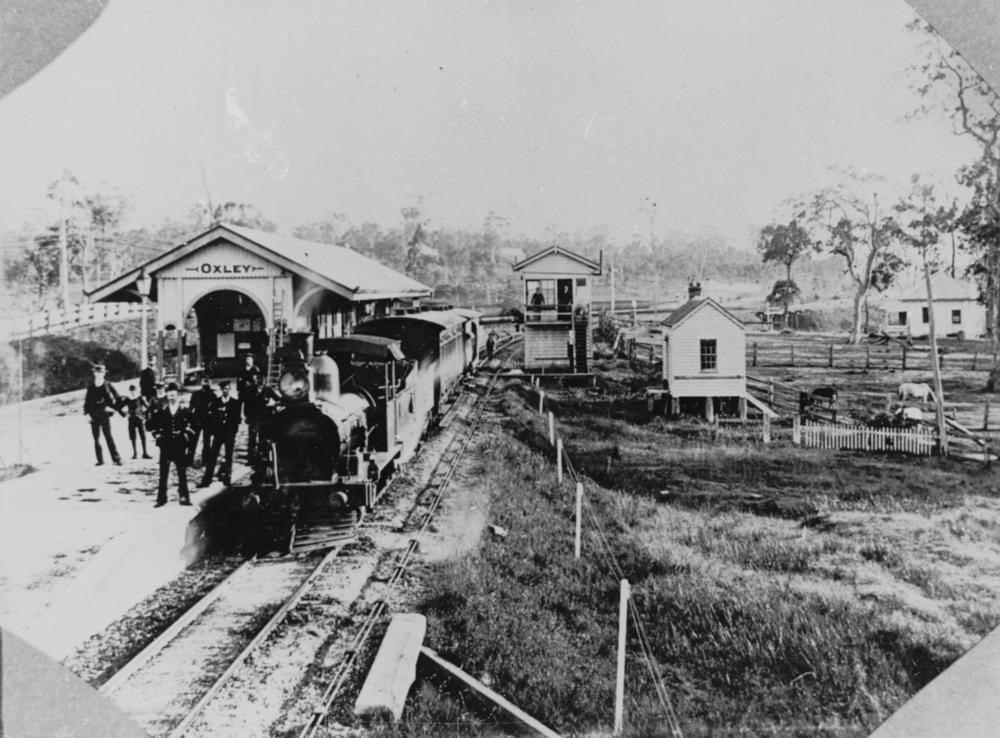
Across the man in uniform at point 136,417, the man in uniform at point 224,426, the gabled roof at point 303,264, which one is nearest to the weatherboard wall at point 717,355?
the gabled roof at point 303,264

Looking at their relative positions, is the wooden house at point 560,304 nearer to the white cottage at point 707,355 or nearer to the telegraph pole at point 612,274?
the telegraph pole at point 612,274

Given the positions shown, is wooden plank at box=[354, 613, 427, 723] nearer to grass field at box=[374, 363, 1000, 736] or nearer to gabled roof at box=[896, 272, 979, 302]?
grass field at box=[374, 363, 1000, 736]

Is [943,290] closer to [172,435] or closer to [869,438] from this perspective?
[869,438]

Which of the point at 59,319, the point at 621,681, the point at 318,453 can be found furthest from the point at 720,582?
the point at 59,319

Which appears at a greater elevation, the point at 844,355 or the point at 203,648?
the point at 844,355

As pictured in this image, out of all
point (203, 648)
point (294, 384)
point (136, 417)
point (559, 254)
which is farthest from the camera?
point (294, 384)

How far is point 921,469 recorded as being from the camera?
4.56 meters

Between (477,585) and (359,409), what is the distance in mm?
2530

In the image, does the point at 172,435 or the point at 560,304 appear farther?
the point at 172,435

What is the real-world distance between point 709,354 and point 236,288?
137 inches

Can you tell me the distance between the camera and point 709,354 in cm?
500

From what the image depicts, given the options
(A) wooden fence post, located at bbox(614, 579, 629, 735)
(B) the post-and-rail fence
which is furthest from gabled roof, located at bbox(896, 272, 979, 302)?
(A) wooden fence post, located at bbox(614, 579, 629, 735)

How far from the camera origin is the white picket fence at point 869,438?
15.0ft

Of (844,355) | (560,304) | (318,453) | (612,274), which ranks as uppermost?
(612,274)
